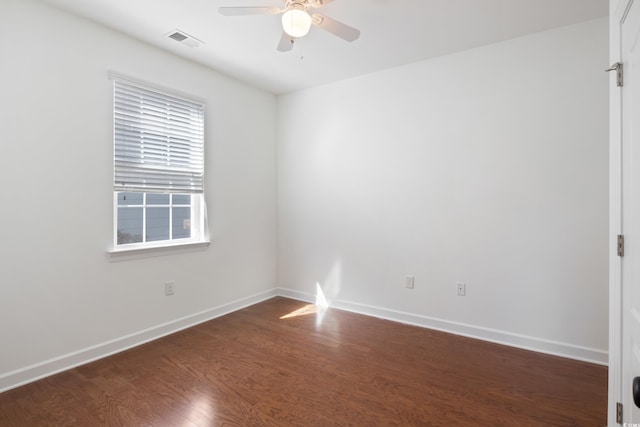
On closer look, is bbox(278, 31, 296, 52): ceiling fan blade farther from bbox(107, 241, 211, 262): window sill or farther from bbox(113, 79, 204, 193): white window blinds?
bbox(107, 241, 211, 262): window sill

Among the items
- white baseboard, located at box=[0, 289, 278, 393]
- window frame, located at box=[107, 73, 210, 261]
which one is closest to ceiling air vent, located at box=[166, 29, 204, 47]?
window frame, located at box=[107, 73, 210, 261]

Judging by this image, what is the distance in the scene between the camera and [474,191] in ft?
9.99

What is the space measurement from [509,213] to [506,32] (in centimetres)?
155

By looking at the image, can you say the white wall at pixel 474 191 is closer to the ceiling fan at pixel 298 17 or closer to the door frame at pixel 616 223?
the door frame at pixel 616 223

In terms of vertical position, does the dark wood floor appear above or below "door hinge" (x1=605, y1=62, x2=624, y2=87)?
below

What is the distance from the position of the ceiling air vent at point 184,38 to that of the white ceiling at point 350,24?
5 cm

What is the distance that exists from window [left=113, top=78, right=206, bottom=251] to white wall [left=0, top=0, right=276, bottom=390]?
0.12 metres

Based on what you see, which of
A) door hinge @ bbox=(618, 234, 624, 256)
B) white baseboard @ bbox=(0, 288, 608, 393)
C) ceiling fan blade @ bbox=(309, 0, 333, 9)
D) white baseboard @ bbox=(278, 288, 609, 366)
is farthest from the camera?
white baseboard @ bbox=(278, 288, 609, 366)

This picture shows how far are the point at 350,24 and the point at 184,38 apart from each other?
146 centimetres

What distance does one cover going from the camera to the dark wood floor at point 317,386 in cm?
194

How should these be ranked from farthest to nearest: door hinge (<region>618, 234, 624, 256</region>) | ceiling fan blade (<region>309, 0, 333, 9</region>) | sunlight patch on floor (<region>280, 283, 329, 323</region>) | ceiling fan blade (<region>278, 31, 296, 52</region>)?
sunlight patch on floor (<region>280, 283, 329, 323</region>)
ceiling fan blade (<region>278, 31, 296, 52</region>)
ceiling fan blade (<region>309, 0, 333, 9</region>)
door hinge (<region>618, 234, 624, 256</region>)

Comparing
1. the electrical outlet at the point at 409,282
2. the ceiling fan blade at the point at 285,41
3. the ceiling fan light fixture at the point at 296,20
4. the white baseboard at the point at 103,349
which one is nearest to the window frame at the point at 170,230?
the white baseboard at the point at 103,349

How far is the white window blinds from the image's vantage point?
281 cm

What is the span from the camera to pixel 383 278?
3.59 meters
